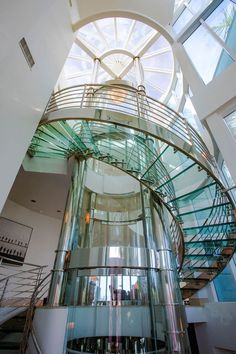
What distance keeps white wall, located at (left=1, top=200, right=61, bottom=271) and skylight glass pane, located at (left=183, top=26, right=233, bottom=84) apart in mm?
5428

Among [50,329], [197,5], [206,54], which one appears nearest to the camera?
[50,329]

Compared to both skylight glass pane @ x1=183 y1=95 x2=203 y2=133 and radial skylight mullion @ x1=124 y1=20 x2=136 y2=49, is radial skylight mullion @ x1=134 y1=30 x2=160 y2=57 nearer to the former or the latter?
radial skylight mullion @ x1=124 y1=20 x2=136 y2=49

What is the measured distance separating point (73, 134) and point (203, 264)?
344 centimetres

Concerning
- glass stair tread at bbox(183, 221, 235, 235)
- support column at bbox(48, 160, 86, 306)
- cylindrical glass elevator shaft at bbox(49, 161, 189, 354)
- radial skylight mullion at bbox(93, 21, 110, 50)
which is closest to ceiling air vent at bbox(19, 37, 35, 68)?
support column at bbox(48, 160, 86, 306)

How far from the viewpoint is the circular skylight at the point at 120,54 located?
667 cm

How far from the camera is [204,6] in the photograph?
3.80 metres

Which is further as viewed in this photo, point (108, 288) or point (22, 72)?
point (108, 288)

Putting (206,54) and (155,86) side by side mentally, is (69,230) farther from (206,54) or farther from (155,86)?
(155,86)

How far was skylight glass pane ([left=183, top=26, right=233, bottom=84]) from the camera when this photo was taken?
10.4ft

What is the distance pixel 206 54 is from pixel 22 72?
122 inches

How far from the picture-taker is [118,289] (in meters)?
2.77

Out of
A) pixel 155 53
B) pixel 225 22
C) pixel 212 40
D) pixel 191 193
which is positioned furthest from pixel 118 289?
pixel 155 53

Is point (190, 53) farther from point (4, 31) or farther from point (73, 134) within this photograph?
point (4, 31)

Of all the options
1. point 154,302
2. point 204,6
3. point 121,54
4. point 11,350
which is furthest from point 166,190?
point 121,54
